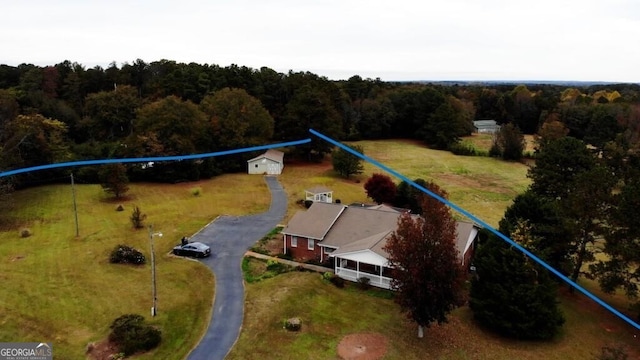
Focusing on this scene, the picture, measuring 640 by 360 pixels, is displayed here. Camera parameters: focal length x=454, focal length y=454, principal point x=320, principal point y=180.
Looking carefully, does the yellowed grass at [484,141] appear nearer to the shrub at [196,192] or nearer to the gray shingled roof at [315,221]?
the shrub at [196,192]

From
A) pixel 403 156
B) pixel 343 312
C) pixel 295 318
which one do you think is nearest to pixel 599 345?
pixel 343 312

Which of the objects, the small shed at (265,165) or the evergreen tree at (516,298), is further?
the small shed at (265,165)

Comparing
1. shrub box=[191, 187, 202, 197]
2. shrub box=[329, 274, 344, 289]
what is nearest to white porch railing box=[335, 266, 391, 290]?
shrub box=[329, 274, 344, 289]

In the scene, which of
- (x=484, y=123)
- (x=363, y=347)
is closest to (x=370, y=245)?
(x=363, y=347)

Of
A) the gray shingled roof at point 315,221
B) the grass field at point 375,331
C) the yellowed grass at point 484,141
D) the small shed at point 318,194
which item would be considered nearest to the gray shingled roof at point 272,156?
the small shed at point 318,194

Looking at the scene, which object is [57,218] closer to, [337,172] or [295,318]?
[295,318]
